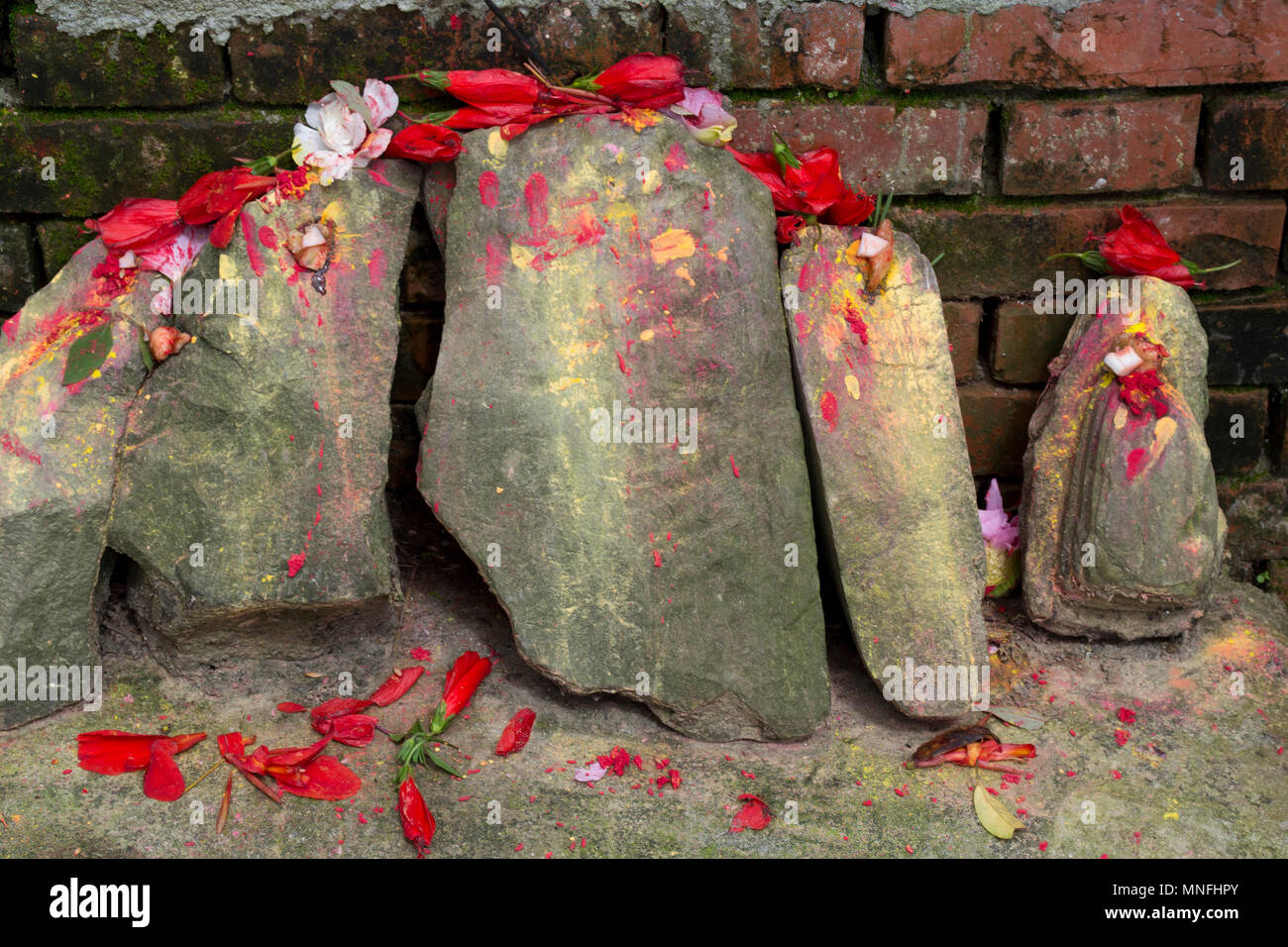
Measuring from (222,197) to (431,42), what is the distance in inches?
18.3

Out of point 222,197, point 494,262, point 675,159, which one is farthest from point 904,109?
point 222,197

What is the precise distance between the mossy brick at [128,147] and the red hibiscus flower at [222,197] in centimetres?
14

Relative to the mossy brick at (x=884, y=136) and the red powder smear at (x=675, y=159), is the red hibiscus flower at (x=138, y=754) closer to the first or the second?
the red powder smear at (x=675, y=159)

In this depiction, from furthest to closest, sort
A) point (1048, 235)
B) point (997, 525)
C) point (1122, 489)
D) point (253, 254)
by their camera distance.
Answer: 1. point (997, 525)
2. point (1048, 235)
3. point (1122, 489)
4. point (253, 254)

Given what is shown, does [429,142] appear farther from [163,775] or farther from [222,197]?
[163,775]

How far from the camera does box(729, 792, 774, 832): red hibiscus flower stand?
1.83 meters

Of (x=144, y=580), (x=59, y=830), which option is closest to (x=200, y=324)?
(x=144, y=580)

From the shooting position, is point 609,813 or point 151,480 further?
point 151,480

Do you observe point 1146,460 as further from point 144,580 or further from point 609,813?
point 144,580

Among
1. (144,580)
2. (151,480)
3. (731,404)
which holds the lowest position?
(144,580)

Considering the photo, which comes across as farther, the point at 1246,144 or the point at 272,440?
the point at 1246,144

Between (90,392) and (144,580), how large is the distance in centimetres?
34

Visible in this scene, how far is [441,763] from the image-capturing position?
1.90 metres

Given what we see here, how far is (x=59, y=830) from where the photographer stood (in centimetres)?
180
